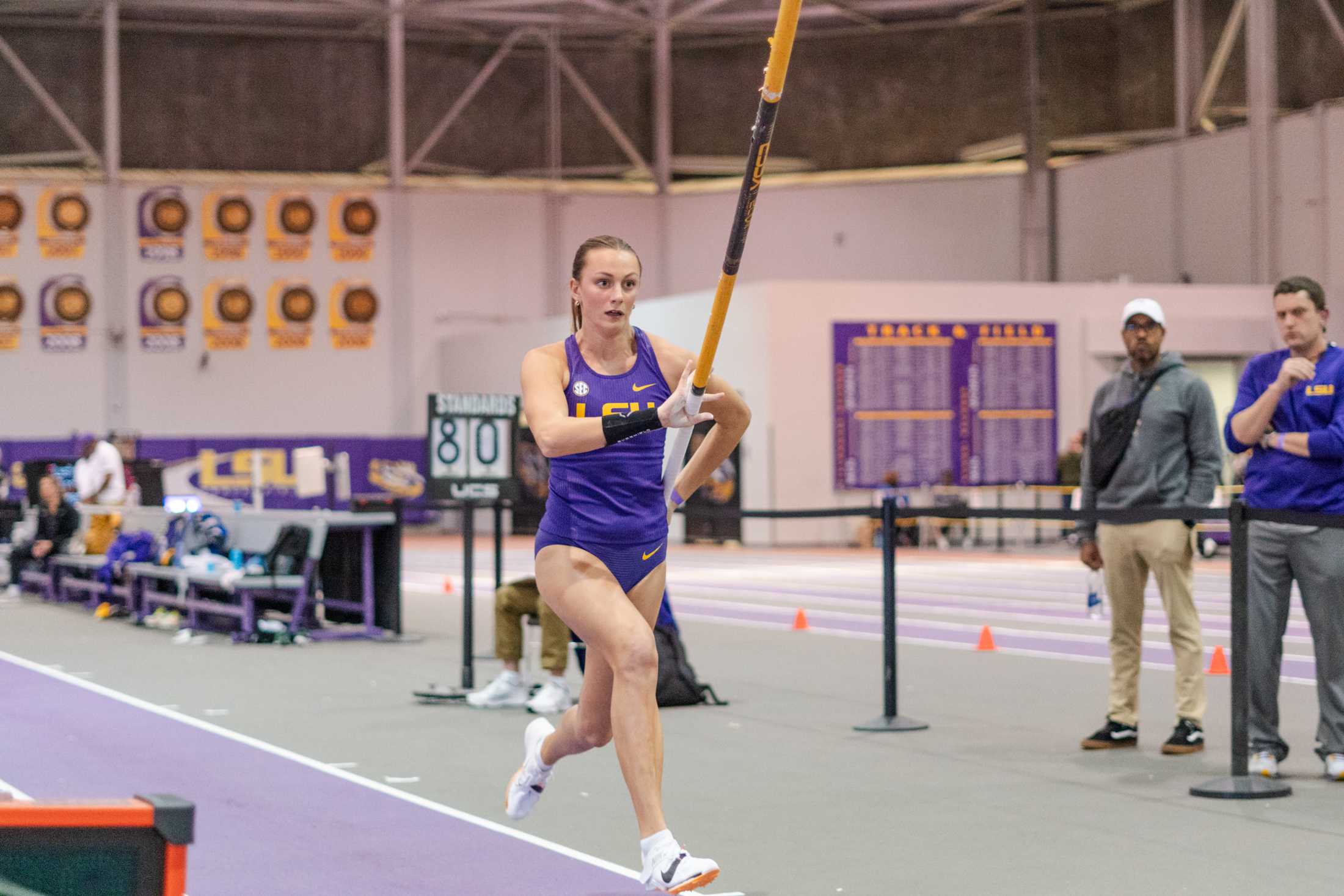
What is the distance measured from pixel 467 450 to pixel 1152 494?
418 cm

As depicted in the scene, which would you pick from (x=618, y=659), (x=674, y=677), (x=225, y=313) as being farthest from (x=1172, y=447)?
(x=225, y=313)

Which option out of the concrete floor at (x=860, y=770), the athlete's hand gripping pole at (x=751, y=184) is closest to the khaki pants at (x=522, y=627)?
the concrete floor at (x=860, y=770)

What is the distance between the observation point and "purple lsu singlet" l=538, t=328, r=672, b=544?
4945 mm

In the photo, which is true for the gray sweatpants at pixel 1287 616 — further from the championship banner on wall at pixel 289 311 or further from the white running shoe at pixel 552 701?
the championship banner on wall at pixel 289 311

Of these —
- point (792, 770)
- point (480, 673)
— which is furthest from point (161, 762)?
point (480, 673)

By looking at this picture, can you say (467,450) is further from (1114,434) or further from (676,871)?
(676,871)

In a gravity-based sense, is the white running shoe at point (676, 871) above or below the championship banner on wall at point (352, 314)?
below

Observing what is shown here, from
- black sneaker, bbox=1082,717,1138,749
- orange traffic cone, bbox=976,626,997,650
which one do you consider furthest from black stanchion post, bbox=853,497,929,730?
orange traffic cone, bbox=976,626,997,650

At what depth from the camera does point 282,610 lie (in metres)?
15.3

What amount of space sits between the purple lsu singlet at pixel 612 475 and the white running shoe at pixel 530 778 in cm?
76

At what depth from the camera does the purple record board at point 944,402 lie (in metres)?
26.8

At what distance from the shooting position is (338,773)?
741 cm

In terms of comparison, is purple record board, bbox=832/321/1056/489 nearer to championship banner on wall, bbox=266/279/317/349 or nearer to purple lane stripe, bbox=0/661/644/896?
championship banner on wall, bbox=266/279/317/349

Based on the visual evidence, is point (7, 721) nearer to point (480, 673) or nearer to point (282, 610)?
point (480, 673)
